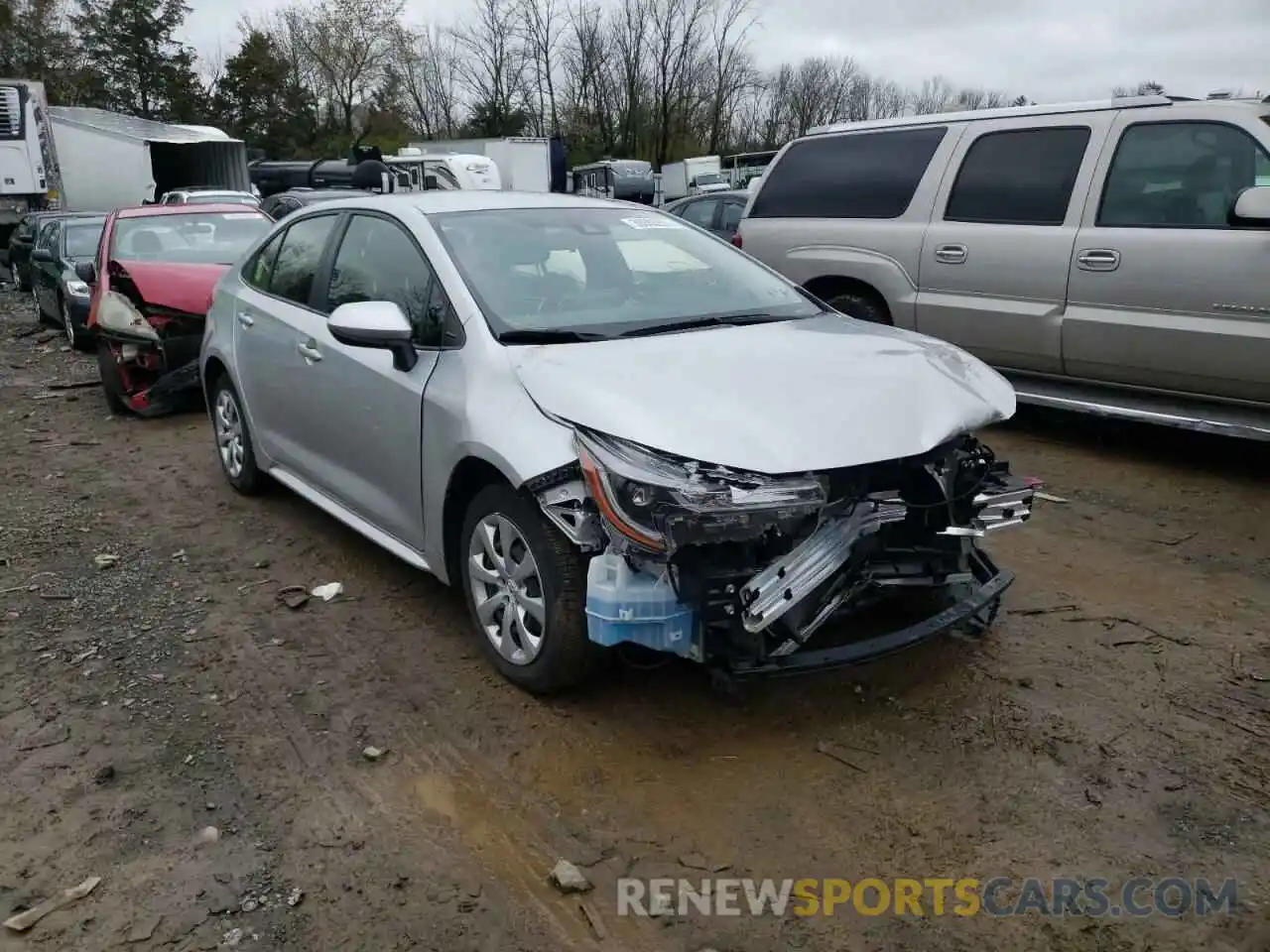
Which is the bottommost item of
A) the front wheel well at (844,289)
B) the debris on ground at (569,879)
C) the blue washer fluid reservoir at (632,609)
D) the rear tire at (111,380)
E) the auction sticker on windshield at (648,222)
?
the debris on ground at (569,879)

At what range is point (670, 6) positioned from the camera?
46188 millimetres

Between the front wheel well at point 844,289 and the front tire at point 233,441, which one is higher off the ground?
the front wheel well at point 844,289

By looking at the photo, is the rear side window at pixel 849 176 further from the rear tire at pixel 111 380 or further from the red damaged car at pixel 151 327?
the rear tire at pixel 111 380

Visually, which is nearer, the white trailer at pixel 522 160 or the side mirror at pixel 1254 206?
the side mirror at pixel 1254 206

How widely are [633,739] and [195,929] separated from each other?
1.37 metres

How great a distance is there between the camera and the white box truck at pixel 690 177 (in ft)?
115

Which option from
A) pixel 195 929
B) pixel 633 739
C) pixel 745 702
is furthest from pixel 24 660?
pixel 745 702

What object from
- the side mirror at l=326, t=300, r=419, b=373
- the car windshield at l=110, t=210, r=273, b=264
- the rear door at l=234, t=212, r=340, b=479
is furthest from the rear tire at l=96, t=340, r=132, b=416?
the side mirror at l=326, t=300, r=419, b=373

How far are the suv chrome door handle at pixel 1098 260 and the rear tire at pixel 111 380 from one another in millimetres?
6934

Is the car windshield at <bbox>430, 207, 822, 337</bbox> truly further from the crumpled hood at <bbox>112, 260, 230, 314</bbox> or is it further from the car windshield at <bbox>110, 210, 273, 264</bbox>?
the car windshield at <bbox>110, 210, 273, 264</bbox>

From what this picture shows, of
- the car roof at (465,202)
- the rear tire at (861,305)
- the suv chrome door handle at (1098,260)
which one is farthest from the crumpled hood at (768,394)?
the rear tire at (861,305)

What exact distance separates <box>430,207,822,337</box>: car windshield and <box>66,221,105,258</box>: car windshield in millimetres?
10523

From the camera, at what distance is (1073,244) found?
591 centimetres

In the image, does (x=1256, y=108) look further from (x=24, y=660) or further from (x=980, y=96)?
(x=980, y=96)
